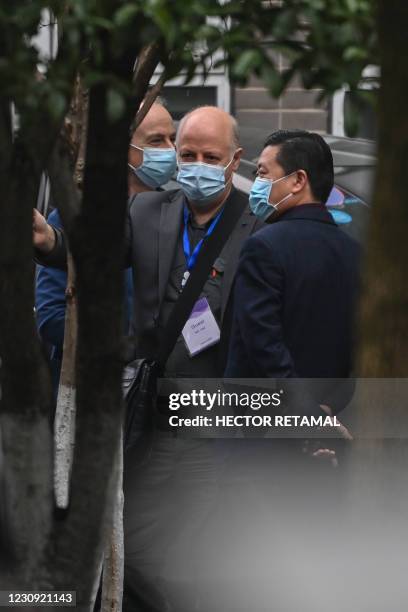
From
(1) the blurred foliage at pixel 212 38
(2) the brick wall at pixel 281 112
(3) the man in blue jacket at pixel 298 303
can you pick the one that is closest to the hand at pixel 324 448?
(3) the man in blue jacket at pixel 298 303

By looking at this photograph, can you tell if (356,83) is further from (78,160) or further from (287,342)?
(287,342)

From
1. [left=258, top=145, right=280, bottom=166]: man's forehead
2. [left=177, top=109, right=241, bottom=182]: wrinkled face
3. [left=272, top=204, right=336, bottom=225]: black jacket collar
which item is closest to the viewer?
[left=272, top=204, right=336, bottom=225]: black jacket collar

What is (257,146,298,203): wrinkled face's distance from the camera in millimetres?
4609

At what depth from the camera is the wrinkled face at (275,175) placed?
15.1 ft

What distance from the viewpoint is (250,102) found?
40.7ft

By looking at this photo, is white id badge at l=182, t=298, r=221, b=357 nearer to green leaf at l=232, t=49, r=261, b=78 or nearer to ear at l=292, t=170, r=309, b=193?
ear at l=292, t=170, r=309, b=193

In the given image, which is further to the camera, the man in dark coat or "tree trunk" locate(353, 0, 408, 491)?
the man in dark coat

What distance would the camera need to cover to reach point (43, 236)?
4.30 m

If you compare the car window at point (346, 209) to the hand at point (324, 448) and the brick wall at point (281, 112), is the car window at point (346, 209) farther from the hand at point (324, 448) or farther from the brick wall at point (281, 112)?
the brick wall at point (281, 112)

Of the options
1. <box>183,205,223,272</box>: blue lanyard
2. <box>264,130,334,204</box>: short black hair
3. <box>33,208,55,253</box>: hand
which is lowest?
<box>183,205,223,272</box>: blue lanyard

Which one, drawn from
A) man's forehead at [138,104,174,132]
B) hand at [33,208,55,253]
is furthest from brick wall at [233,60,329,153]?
hand at [33,208,55,253]

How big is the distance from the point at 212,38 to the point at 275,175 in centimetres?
235

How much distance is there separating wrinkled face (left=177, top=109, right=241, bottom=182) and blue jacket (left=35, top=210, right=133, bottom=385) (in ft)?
1.59

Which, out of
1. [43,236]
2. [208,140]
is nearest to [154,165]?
[208,140]
